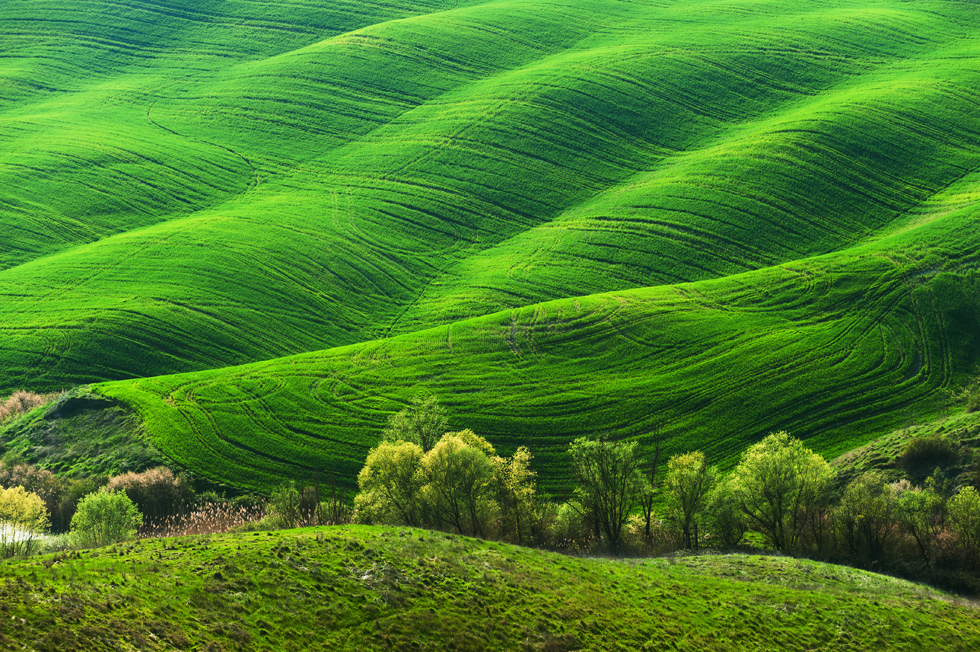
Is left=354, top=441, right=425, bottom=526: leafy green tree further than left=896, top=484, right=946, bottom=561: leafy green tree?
Yes

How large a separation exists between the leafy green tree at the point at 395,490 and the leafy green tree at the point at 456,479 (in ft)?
4.47

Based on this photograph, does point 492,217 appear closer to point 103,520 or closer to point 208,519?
point 208,519

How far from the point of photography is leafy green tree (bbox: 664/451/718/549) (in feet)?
188

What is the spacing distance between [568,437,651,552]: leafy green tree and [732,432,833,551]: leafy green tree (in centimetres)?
709

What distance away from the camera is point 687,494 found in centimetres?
5762

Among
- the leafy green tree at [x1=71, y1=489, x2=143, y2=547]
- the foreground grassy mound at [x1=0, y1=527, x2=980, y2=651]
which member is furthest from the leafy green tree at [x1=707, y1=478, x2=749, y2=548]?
the leafy green tree at [x1=71, y1=489, x2=143, y2=547]

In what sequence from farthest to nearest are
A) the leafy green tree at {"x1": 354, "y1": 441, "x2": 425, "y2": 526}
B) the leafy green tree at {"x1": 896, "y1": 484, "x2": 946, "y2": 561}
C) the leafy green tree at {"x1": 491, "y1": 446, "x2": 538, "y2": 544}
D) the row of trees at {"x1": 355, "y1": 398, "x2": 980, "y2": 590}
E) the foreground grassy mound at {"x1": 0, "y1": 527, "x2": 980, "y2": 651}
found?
the leafy green tree at {"x1": 491, "y1": 446, "x2": 538, "y2": 544} → the leafy green tree at {"x1": 354, "y1": 441, "x2": 425, "y2": 526} → the row of trees at {"x1": 355, "y1": 398, "x2": 980, "y2": 590} → the leafy green tree at {"x1": 896, "y1": 484, "x2": 946, "y2": 561} → the foreground grassy mound at {"x1": 0, "y1": 527, "x2": 980, "y2": 651}

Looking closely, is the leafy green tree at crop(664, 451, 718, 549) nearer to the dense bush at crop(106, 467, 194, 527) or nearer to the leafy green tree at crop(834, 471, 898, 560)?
the leafy green tree at crop(834, 471, 898, 560)

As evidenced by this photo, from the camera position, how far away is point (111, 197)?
12388cm

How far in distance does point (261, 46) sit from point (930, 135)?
13325 centimetres

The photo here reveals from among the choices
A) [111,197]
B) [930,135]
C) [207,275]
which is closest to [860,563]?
[207,275]

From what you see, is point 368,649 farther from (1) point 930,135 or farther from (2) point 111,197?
(1) point 930,135

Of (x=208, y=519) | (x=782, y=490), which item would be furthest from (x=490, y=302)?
(x=782, y=490)

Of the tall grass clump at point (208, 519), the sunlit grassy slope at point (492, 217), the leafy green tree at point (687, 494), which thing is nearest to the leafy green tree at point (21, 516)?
the tall grass clump at point (208, 519)
